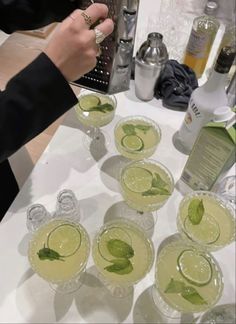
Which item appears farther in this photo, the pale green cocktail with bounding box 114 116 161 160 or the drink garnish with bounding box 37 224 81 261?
the pale green cocktail with bounding box 114 116 161 160

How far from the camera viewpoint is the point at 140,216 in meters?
0.74

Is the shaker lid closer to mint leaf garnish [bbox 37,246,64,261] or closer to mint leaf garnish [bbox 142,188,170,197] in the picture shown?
mint leaf garnish [bbox 142,188,170,197]

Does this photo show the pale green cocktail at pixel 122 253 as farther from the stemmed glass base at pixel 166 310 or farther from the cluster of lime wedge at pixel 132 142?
the cluster of lime wedge at pixel 132 142

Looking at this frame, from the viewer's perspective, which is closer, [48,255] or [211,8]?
[48,255]

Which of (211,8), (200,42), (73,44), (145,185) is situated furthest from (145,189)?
(211,8)

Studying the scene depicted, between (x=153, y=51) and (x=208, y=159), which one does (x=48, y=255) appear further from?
(x=153, y=51)

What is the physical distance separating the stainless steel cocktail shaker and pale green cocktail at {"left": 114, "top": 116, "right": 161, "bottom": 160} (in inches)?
6.0

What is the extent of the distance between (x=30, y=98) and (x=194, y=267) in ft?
1.45

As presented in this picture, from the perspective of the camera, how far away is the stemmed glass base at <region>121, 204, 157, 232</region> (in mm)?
721

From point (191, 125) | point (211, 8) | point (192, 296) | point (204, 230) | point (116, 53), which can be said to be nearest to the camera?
point (192, 296)

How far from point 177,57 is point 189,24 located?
7.2 inches

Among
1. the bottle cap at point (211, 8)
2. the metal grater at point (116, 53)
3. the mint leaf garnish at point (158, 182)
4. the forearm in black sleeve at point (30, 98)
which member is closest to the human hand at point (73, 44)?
the forearm in black sleeve at point (30, 98)

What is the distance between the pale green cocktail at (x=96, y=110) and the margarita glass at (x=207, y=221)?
304 mm

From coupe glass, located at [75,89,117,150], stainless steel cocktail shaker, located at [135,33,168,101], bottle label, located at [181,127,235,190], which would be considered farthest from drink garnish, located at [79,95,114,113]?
bottle label, located at [181,127,235,190]
